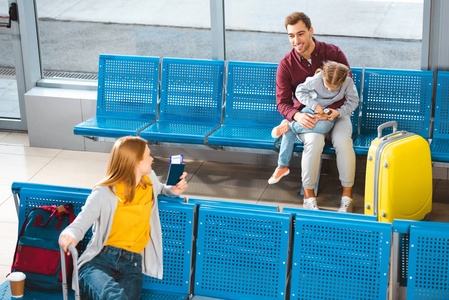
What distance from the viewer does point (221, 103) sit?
692 centimetres

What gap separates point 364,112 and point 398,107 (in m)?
0.30

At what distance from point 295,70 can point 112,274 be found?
2.91 m

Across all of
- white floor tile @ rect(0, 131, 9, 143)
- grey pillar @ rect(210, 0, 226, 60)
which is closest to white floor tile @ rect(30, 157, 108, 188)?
white floor tile @ rect(0, 131, 9, 143)

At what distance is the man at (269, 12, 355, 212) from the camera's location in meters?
5.93

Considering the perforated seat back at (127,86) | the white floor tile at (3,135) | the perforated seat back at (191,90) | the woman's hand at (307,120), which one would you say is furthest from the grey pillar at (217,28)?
the white floor tile at (3,135)

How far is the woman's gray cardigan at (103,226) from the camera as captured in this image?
3846 mm

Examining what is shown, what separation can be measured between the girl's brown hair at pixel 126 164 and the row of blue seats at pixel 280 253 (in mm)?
316

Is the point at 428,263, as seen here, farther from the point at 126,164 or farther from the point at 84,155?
the point at 84,155

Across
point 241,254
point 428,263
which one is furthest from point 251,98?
point 428,263

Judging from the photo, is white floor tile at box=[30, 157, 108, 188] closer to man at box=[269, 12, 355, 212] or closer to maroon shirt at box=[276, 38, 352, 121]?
man at box=[269, 12, 355, 212]

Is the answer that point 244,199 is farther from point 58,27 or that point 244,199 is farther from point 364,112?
point 58,27

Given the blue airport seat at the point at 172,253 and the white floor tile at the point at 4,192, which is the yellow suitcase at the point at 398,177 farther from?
the white floor tile at the point at 4,192

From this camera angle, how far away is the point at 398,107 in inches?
255

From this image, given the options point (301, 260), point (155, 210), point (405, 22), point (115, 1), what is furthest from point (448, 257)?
point (115, 1)
